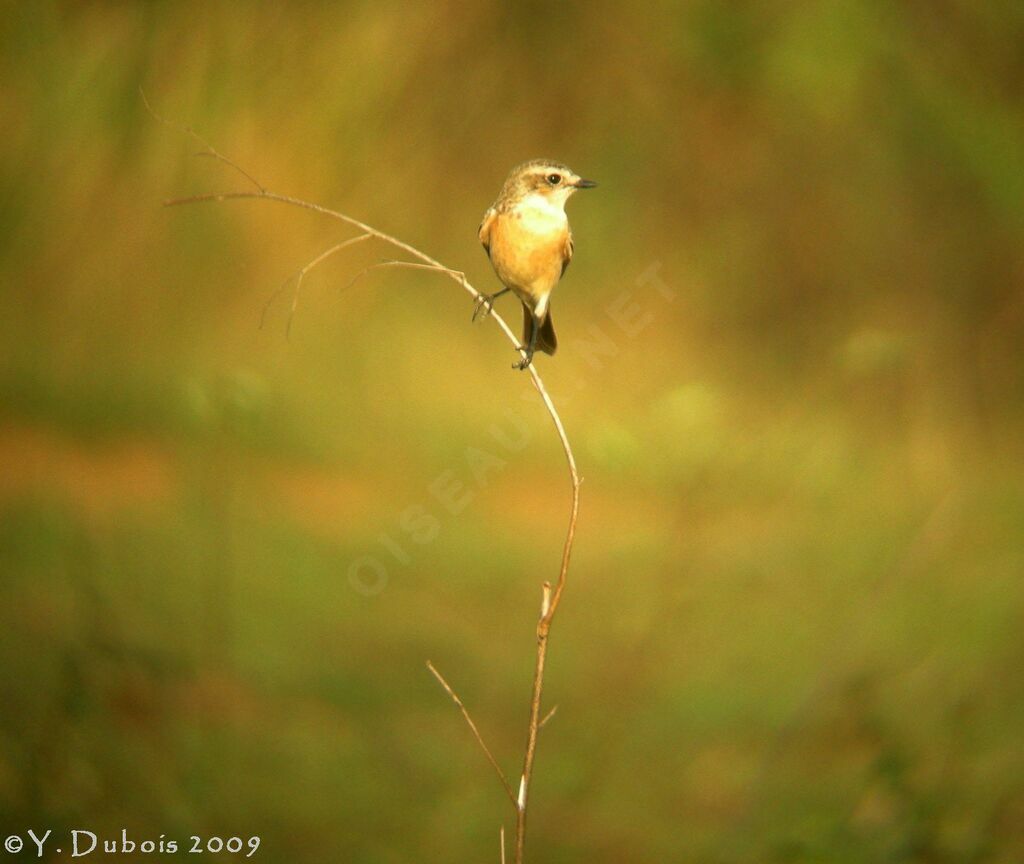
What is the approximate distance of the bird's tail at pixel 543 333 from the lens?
4.99 feet

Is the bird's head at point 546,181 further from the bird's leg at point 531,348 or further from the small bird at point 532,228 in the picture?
the bird's leg at point 531,348

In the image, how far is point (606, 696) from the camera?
5.73ft

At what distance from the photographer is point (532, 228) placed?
134cm

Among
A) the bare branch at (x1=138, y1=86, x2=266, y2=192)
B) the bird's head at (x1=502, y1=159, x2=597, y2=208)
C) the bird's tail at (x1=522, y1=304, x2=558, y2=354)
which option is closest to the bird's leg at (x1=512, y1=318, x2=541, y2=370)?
the bird's tail at (x1=522, y1=304, x2=558, y2=354)

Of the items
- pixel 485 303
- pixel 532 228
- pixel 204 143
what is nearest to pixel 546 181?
pixel 532 228

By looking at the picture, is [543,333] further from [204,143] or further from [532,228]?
[204,143]

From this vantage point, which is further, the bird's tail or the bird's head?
the bird's tail

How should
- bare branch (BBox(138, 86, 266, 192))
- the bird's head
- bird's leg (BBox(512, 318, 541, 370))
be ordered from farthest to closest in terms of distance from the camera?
bird's leg (BBox(512, 318, 541, 370)) < the bird's head < bare branch (BBox(138, 86, 266, 192))

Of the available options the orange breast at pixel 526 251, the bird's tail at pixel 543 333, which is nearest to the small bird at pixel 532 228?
the orange breast at pixel 526 251

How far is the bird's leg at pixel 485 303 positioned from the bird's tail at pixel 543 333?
1.8 inches

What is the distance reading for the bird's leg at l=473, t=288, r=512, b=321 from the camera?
1.38 meters

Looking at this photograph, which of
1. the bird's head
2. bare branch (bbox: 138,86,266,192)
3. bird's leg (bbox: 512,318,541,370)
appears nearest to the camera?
bare branch (bbox: 138,86,266,192)

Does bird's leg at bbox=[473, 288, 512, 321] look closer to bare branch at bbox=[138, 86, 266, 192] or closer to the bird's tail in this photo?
the bird's tail

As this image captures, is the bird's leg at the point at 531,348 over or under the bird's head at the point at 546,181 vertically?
under
